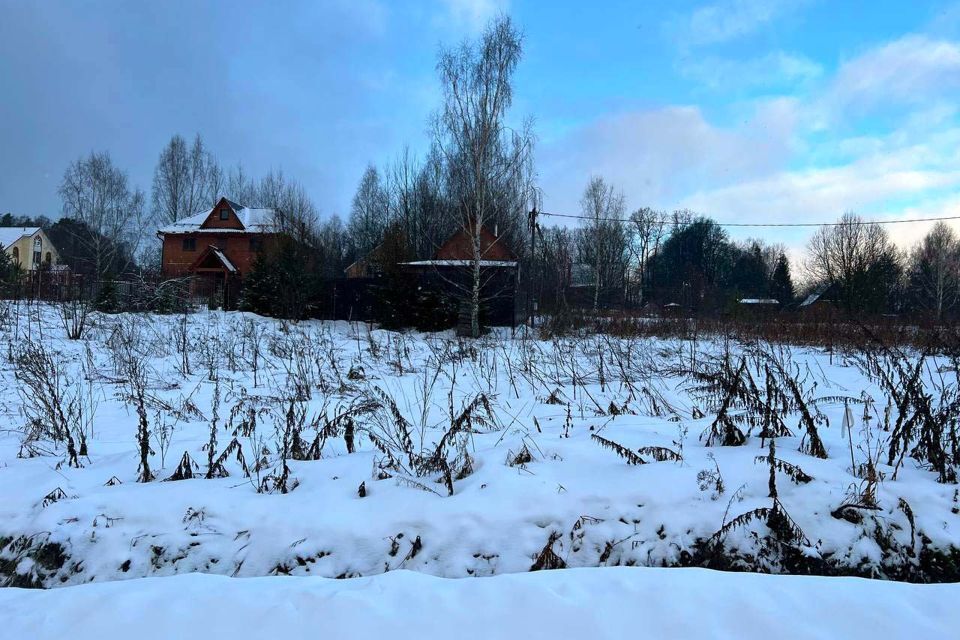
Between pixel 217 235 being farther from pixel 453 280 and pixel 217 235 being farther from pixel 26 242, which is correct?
pixel 26 242

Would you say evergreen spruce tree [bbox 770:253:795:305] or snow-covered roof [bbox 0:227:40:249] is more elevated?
snow-covered roof [bbox 0:227:40:249]

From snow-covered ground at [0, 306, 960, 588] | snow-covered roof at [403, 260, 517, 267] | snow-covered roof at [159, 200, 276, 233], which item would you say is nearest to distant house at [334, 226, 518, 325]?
snow-covered roof at [403, 260, 517, 267]

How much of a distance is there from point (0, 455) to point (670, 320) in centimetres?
1663

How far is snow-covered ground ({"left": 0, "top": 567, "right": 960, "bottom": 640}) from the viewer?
168cm

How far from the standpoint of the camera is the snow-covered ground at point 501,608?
1.68m

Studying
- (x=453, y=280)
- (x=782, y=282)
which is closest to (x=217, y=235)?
(x=453, y=280)

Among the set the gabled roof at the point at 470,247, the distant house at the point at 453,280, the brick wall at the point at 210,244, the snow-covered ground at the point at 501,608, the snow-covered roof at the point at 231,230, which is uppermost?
the snow-covered roof at the point at 231,230

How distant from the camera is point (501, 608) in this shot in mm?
1785

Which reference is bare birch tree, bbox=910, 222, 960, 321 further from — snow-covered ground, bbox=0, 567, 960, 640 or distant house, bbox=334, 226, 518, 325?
snow-covered ground, bbox=0, 567, 960, 640

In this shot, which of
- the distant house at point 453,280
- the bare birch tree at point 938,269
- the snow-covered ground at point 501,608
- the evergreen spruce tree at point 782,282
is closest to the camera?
the snow-covered ground at point 501,608

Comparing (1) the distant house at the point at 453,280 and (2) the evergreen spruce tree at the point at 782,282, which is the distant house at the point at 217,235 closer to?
(1) the distant house at the point at 453,280

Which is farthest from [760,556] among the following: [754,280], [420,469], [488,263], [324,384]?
[754,280]

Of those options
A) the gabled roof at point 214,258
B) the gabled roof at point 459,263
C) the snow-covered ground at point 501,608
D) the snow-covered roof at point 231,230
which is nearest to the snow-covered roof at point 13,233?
the snow-covered roof at point 231,230

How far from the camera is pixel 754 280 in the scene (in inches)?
2259
